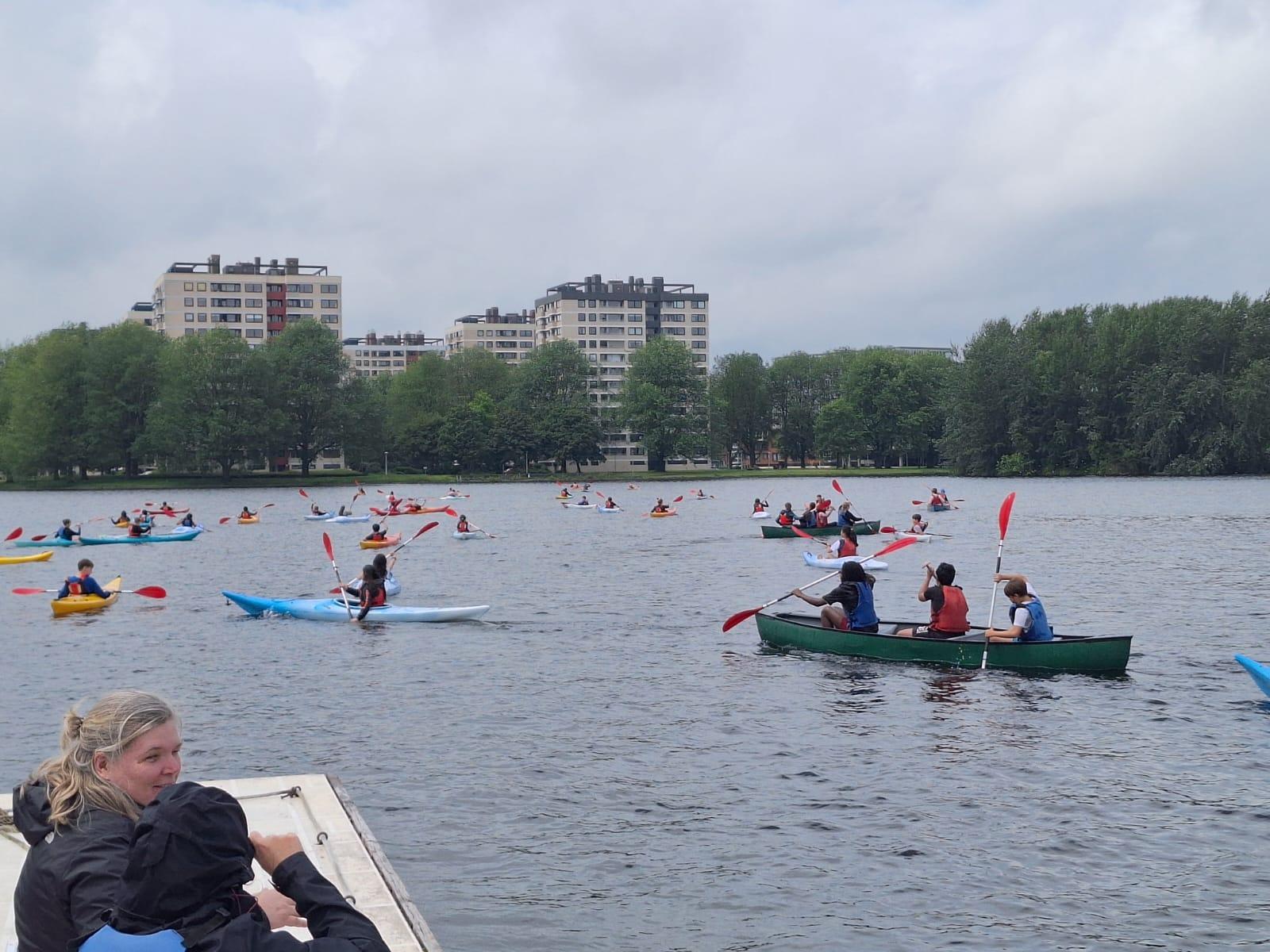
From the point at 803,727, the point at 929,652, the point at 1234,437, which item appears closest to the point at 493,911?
the point at 803,727

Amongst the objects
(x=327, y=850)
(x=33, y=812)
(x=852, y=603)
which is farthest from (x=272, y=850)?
(x=852, y=603)

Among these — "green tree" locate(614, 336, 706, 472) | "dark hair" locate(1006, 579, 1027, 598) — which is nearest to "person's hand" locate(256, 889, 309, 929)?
"dark hair" locate(1006, 579, 1027, 598)

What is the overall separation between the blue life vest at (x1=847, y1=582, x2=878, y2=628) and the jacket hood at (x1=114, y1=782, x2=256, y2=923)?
1698 cm

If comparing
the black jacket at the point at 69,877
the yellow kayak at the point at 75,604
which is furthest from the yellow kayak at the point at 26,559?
the black jacket at the point at 69,877

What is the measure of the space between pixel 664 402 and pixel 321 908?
438 ft

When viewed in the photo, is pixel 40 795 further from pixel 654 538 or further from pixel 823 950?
pixel 654 538

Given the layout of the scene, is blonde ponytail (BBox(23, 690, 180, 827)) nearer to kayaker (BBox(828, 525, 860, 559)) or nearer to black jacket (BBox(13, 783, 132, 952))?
black jacket (BBox(13, 783, 132, 952))

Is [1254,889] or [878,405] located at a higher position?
[878,405]

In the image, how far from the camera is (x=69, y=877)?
4.07m

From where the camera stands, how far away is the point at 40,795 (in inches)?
174

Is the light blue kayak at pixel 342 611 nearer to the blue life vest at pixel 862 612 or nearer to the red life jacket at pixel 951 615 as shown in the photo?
the blue life vest at pixel 862 612

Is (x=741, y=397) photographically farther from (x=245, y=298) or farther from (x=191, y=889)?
(x=191, y=889)

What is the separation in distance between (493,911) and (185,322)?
172964 mm

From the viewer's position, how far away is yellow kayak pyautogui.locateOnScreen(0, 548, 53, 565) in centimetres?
4072
